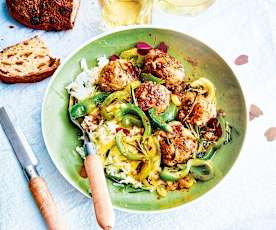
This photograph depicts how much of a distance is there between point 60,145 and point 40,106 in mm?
279

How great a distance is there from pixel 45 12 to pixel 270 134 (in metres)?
1.10

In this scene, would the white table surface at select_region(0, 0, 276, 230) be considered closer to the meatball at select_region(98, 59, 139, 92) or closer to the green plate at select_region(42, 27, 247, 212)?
the green plate at select_region(42, 27, 247, 212)

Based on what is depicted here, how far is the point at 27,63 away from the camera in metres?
2.25

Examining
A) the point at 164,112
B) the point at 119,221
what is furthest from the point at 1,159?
the point at 164,112

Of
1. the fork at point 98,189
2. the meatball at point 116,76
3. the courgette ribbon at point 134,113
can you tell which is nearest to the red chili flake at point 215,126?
the courgette ribbon at point 134,113

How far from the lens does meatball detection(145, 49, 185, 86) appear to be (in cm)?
208

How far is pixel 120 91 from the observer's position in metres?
2.06

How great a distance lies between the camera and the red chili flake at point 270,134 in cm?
216

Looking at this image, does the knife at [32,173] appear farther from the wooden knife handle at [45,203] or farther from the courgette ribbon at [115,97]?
the courgette ribbon at [115,97]

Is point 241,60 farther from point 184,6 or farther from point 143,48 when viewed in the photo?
point 143,48

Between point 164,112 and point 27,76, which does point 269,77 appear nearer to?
point 164,112

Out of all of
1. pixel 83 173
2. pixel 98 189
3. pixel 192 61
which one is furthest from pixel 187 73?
pixel 98 189

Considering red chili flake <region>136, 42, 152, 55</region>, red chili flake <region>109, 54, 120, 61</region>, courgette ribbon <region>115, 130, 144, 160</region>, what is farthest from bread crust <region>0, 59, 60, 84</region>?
courgette ribbon <region>115, 130, 144, 160</region>

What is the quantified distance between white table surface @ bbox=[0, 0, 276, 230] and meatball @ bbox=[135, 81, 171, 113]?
313mm
